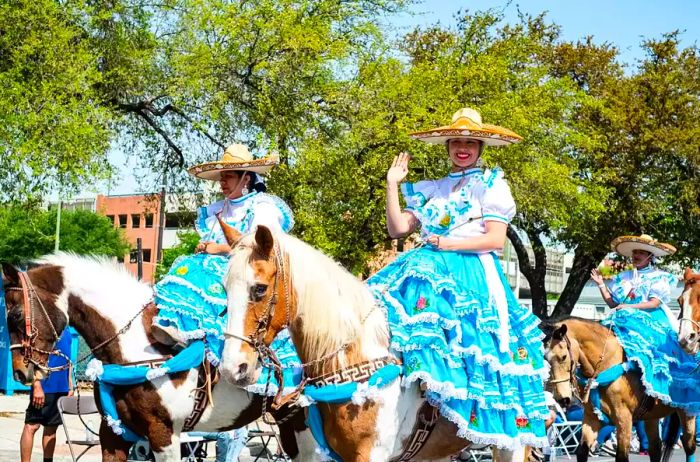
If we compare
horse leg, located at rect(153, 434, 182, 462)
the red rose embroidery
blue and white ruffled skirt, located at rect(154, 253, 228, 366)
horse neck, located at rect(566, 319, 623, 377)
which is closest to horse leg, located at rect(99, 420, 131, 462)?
horse leg, located at rect(153, 434, 182, 462)

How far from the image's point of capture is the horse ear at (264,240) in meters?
5.26

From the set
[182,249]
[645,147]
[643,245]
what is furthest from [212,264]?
[182,249]

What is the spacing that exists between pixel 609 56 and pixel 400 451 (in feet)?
91.2

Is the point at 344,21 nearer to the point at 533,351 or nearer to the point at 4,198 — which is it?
the point at 4,198

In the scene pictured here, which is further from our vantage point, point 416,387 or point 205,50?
point 205,50

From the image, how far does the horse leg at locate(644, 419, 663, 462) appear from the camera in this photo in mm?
12461

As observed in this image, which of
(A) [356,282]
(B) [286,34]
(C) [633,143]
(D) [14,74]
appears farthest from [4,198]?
(C) [633,143]

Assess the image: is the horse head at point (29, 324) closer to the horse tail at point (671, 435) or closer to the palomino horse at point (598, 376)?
the palomino horse at point (598, 376)

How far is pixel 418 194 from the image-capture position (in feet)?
21.0

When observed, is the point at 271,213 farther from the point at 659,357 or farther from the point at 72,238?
the point at 72,238

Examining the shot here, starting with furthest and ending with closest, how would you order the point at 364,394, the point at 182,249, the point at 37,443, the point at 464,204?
1. the point at 182,249
2. the point at 37,443
3. the point at 464,204
4. the point at 364,394

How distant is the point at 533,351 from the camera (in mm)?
6316

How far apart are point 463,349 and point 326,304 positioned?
3.02 ft

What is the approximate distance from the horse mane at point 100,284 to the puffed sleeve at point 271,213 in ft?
3.64
